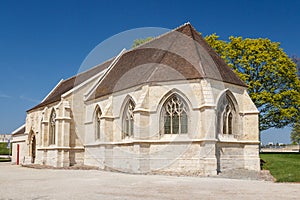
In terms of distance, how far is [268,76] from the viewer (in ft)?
94.3

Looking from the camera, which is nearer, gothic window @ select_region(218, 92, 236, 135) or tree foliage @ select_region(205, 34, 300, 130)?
gothic window @ select_region(218, 92, 236, 135)

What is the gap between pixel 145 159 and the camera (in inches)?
770

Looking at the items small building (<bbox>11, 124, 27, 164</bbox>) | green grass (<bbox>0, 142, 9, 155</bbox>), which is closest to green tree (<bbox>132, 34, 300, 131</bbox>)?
small building (<bbox>11, 124, 27, 164</bbox>)

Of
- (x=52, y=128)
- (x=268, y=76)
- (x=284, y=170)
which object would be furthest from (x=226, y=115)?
(x=52, y=128)

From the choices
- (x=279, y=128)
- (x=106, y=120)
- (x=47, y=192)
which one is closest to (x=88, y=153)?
(x=106, y=120)

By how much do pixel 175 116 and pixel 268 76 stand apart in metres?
12.7

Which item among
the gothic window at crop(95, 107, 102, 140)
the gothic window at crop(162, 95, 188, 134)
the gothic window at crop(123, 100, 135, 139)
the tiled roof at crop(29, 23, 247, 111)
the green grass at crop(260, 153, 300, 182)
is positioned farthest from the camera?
the gothic window at crop(95, 107, 102, 140)

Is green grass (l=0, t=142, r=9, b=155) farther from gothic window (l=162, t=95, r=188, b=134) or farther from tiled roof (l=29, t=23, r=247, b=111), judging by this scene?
gothic window (l=162, t=95, r=188, b=134)

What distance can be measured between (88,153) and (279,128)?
17.1 metres

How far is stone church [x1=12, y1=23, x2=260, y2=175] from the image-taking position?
62.1 feet

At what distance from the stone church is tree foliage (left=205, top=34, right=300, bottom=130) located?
24.1ft

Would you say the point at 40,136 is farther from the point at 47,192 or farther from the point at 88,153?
the point at 47,192

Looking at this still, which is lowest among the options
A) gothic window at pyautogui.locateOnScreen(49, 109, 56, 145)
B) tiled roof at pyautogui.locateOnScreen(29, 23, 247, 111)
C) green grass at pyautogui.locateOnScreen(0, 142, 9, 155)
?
green grass at pyautogui.locateOnScreen(0, 142, 9, 155)

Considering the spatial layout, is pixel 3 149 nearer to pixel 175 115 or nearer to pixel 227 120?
pixel 175 115
